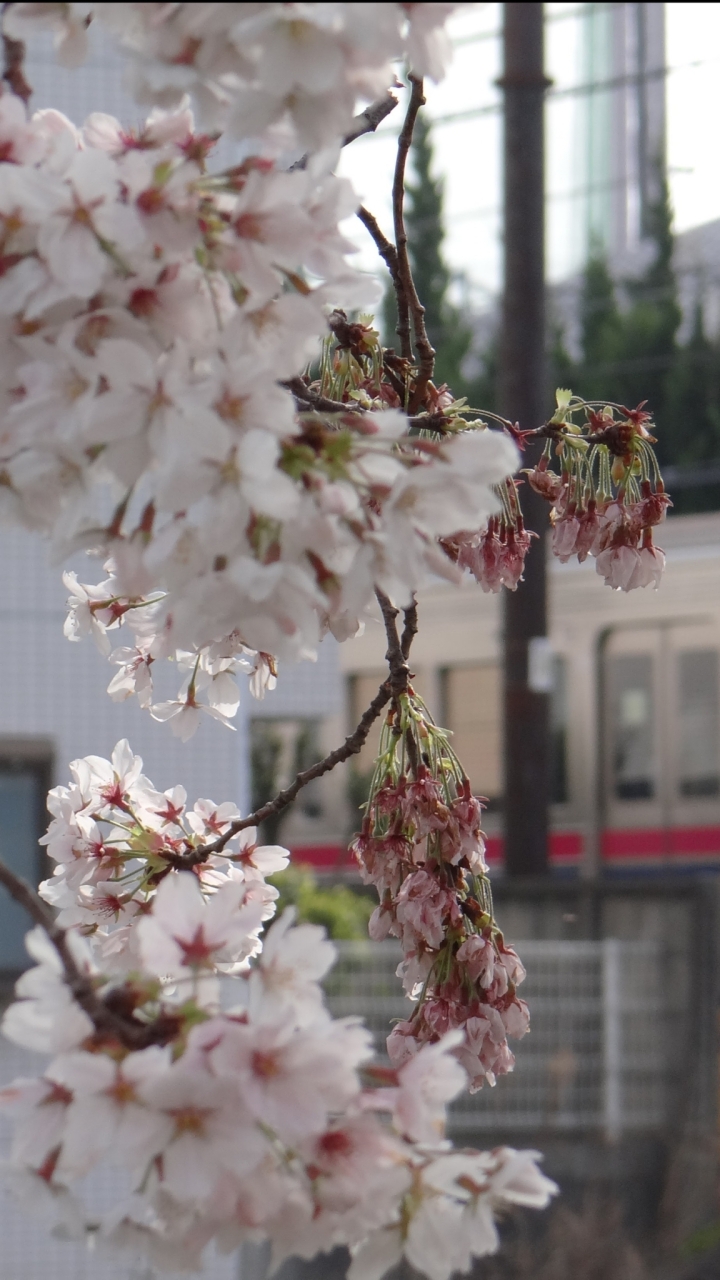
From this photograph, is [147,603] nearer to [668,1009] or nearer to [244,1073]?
[244,1073]

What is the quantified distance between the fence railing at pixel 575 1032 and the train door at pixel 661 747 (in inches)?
84.3

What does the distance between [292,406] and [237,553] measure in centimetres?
7

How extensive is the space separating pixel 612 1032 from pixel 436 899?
5722 millimetres

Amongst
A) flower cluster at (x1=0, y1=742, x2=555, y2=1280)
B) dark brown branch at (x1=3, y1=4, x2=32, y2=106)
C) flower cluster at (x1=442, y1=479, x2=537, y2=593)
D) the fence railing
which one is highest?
dark brown branch at (x1=3, y1=4, x2=32, y2=106)

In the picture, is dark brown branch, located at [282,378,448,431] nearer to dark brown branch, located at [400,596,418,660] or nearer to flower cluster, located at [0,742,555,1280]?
dark brown branch, located at [400,596,418,660]

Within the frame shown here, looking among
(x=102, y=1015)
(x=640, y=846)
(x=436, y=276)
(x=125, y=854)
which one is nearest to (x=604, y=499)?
(x=125, y=854)

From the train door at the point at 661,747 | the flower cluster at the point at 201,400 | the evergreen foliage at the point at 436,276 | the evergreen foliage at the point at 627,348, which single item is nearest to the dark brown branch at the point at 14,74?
the flower cluster at the point at 201,400

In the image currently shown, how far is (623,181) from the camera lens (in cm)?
2159

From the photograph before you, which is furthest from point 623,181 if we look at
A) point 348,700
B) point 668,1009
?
point 668,1009

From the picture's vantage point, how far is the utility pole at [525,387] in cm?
691

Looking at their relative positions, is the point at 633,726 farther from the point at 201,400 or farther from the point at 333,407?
the point at 201,400

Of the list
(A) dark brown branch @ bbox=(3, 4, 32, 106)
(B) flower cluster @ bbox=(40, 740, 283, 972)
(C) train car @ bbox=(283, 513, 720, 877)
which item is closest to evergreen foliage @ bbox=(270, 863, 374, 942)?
(C) train car @ bbox=(283, 513, 720, 877)

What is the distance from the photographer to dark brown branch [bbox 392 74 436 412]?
4.09 feet

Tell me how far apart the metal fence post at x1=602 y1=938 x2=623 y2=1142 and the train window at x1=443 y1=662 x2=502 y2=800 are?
2.62m
